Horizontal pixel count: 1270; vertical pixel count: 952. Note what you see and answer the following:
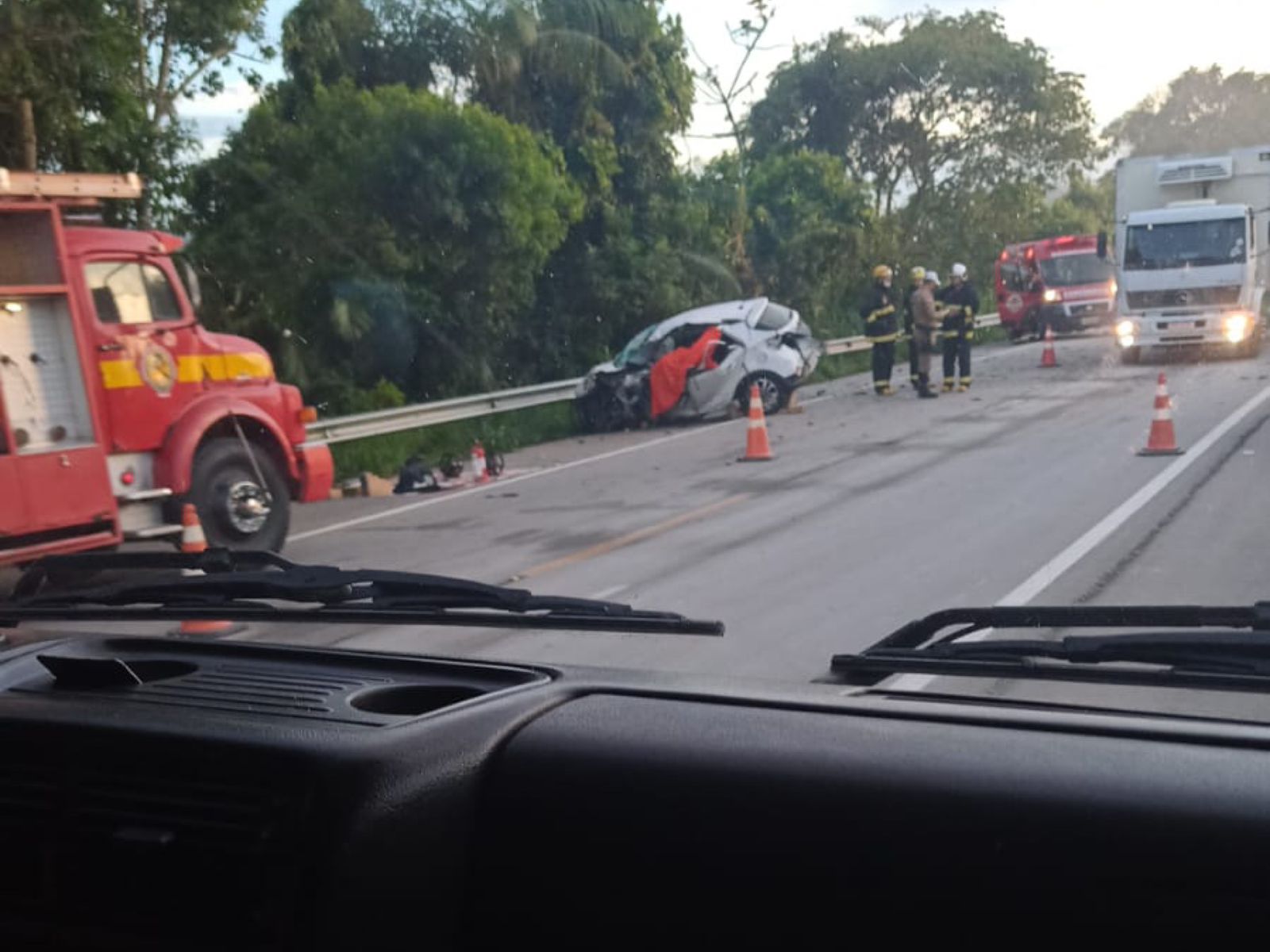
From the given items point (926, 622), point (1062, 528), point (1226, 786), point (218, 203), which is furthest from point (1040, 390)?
point (1226, 786)

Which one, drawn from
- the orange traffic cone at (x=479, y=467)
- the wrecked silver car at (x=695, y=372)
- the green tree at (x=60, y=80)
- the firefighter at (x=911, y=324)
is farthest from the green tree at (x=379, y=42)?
the orange traffic cone at (x=479, y=467)

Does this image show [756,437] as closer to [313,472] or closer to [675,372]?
[675,372]

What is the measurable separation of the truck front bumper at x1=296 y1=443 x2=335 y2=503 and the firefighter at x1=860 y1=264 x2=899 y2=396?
1195 cm

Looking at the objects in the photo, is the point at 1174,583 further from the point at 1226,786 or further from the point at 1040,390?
the point at 1040,390

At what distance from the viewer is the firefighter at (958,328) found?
22672mm

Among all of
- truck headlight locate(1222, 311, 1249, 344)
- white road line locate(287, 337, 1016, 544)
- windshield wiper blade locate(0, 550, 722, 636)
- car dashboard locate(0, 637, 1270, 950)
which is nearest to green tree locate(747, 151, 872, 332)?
truck headlight locate(1222, 311, 1249, 344)

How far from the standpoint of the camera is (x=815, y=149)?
3186 cm

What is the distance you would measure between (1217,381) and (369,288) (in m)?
11.3

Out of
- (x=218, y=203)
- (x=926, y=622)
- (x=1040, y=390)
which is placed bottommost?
(x=1040, y=390)

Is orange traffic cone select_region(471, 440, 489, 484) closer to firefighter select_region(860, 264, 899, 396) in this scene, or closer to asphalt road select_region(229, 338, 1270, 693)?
asphalt road select_region(229, 338, 1270, 693)

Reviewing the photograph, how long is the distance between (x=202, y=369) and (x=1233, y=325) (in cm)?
1803

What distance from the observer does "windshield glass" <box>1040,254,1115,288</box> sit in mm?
34750

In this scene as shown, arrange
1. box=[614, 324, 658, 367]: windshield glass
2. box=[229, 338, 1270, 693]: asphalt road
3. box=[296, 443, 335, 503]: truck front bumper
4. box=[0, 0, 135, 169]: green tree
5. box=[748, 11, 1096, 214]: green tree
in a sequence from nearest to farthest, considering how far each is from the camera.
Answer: box=[229, 338, 1270, 693]: asphalt road
box=[296, 443, 335, 503]: truck front bumper
box=[0, 0, 135, 169]: green tree
box=[614, 324, 658, 367]: windshield glass
box=[748, 11, 1096, 214]: green tree

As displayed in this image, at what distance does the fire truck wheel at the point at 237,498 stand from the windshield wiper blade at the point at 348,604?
24.2 feet
